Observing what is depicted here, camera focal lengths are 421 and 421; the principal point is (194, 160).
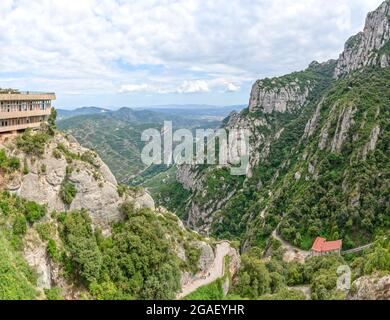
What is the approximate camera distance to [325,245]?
104 m

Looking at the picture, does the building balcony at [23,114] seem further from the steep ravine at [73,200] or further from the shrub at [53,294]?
the shrub at [53,294]

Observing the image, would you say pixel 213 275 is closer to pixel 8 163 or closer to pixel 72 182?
pixel 72 182

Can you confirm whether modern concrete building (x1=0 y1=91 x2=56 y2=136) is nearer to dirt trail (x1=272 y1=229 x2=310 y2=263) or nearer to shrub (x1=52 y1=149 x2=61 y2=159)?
shrub (x1=52 y1=149 x2=61 y2=159)

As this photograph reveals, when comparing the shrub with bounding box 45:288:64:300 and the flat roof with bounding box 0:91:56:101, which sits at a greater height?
the flat roof with bounding box 0:91:56:101

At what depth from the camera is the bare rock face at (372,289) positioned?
42678 mm

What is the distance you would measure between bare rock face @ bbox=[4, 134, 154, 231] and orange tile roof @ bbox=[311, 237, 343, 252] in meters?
54.5

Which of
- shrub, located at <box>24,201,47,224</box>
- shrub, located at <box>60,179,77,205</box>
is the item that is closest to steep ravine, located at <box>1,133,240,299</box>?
shrub, located at <box>60,179,77,205</box>

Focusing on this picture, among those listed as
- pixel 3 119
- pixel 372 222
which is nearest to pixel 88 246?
pixel 3 119

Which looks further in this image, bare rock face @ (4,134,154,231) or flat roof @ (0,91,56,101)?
flat roof @ (0,91,56,101)

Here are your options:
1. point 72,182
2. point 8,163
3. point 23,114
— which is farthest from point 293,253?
point 8,163

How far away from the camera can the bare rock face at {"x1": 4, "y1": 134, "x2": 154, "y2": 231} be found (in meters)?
54.2

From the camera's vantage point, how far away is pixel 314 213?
120 metres

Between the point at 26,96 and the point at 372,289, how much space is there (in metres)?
53.6
